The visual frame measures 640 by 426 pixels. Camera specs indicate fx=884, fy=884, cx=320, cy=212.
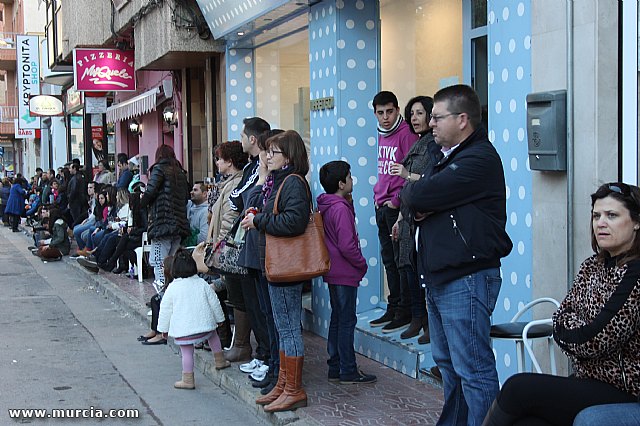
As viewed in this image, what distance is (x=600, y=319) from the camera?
3.95m

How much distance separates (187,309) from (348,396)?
5.27ft

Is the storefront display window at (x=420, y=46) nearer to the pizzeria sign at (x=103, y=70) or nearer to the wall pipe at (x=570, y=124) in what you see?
the wall pipe at (x=570, y=124)

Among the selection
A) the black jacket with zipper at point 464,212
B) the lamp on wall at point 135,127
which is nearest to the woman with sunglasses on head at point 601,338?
the black jacket with zipper at point 464,212

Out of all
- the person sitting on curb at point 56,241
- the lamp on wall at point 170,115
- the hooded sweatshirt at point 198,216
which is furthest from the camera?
the person sitting on curb at point 56,241

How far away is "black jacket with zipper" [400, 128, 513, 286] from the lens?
447cm

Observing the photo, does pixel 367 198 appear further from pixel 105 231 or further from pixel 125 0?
pixel 125 0

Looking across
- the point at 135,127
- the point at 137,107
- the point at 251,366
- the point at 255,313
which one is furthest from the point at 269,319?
the point at 135,127

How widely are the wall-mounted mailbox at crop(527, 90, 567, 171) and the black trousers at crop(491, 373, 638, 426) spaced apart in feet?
5.11

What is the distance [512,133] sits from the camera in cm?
579

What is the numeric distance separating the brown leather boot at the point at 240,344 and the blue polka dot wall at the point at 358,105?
100 centimetres

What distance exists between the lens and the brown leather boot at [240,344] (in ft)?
26.0

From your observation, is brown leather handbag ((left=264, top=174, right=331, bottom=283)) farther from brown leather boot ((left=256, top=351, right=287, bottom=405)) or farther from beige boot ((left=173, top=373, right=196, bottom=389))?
beige boot ((left=173, top=373, right=196, bottom=389))

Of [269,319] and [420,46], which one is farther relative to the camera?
[420,46]

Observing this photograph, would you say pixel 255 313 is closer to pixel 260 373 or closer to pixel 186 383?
pixel 260 373
